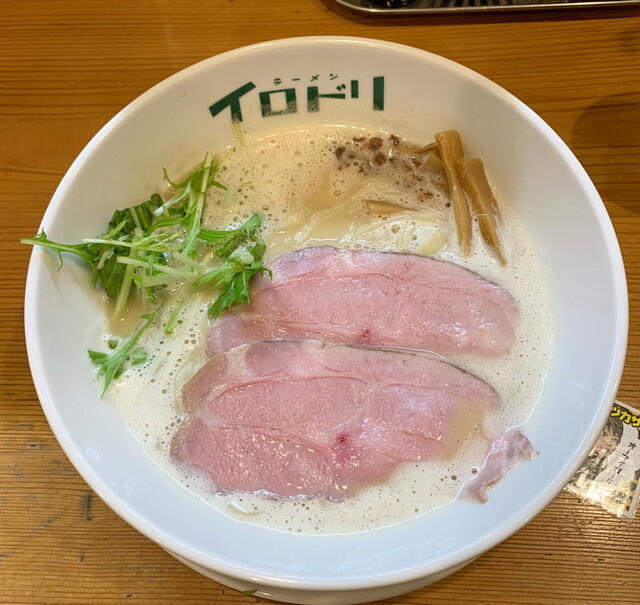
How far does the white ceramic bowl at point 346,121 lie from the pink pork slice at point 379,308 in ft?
0.50

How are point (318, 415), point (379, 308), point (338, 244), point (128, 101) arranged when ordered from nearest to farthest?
point (318, 415) → point (379, 308) → point (338, 244) → point (128, 101)

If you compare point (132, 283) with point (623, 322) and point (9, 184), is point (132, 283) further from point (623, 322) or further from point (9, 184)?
point (623, 322)

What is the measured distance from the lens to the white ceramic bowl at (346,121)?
791mm

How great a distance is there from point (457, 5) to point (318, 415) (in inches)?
45.9

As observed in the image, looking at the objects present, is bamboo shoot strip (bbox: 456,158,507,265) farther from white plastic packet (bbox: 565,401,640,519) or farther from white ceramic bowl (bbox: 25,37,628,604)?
white plastic packet (bbox: 565,401,640,519)

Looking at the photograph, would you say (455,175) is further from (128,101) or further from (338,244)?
(128,101)

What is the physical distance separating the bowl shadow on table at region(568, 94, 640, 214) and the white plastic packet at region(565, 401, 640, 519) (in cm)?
49

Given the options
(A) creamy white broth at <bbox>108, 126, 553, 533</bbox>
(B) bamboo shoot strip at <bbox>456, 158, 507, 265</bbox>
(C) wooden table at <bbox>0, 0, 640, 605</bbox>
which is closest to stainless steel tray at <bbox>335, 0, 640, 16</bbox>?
(C) wooden table at <bbox>0, 0, 640, 605</bbox>

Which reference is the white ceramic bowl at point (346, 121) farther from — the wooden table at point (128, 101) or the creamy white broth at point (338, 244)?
the wooden table at point (128, 101)

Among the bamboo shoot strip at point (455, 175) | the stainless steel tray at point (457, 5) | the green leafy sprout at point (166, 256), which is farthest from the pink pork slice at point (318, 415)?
the stainless steel tray at point (457, 5)

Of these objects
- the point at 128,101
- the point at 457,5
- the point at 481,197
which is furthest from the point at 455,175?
the point at 128,101

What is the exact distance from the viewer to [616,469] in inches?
39.1

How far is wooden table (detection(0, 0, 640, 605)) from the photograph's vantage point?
0.92 meters

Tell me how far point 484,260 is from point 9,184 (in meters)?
1.14
